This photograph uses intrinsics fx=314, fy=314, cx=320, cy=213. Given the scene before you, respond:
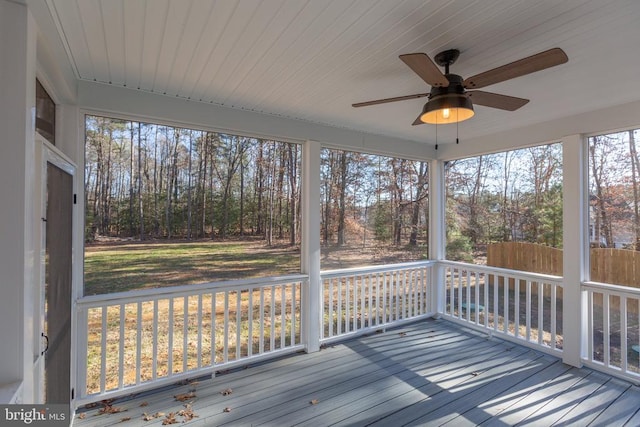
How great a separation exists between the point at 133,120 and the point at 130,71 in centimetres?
53

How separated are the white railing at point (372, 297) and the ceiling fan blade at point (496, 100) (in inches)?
95.7

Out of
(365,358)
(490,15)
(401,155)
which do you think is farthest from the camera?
(401,155)

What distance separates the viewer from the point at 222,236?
3166mm

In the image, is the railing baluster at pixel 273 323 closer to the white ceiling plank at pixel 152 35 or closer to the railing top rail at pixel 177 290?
the railing top rail at pixel 177 290

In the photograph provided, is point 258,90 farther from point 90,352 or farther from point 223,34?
point 90,352

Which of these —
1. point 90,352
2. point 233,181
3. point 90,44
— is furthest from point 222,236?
point 90,44

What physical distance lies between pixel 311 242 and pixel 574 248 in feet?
9.11

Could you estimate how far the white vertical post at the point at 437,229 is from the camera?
476cm

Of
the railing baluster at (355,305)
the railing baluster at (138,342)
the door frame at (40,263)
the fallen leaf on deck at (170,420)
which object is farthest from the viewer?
the railing baluster at (355,305)

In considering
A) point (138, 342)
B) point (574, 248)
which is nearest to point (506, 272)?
point (574, 248)

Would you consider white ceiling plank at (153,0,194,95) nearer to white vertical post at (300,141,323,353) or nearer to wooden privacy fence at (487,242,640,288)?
white vertical post at (300,141,323,353)

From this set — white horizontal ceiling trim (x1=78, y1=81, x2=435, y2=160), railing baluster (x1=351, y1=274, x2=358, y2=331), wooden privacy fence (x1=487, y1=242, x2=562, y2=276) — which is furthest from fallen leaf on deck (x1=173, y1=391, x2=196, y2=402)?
wooden privacy fence (x1=487, y1=242, x2=562, y2=276)

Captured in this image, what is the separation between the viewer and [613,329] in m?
3.13

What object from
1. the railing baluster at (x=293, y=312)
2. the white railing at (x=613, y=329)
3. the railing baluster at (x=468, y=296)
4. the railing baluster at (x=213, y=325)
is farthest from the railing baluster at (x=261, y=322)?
the white railing at (x=613, y=329)
